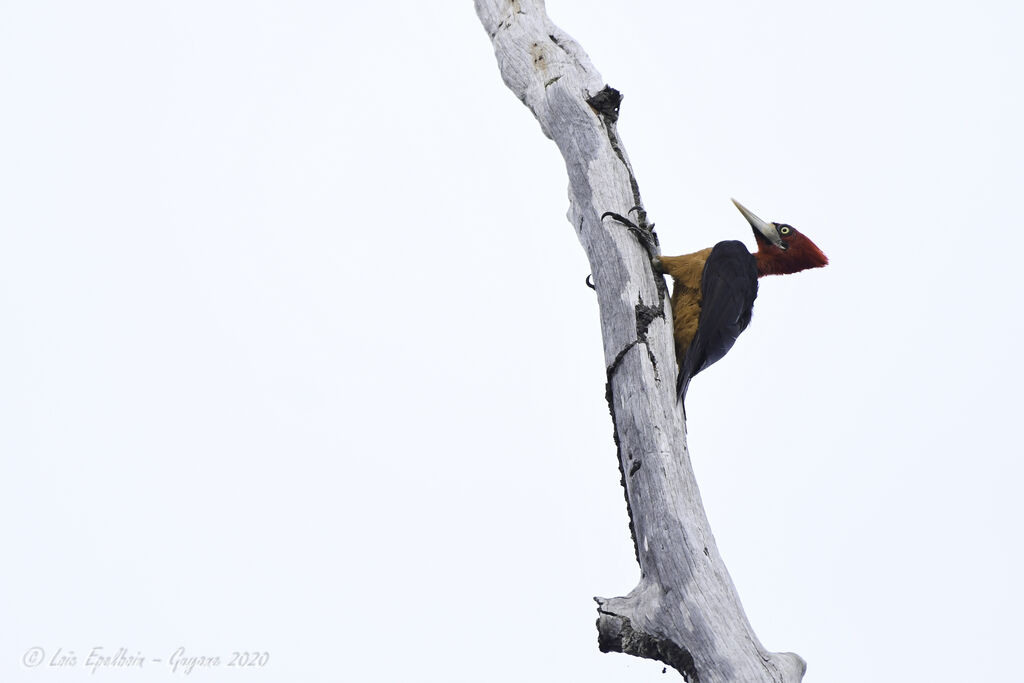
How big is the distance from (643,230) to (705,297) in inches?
14.1

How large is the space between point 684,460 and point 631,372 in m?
0.36

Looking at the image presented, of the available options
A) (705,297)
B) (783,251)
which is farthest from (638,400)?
(783,251)

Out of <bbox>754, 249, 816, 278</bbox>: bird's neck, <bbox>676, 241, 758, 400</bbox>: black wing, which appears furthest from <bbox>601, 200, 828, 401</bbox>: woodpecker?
<bbox>754, 249, 816, 278</bbox>: bird's neck

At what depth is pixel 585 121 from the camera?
377 cm

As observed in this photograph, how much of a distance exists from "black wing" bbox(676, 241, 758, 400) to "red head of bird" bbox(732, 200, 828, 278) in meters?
0.34

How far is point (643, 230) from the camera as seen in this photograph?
3.52m

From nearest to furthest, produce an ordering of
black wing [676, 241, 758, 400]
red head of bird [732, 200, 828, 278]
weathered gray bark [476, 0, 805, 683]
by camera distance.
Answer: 1. weathered gray bark [476, 0, 805, 683]
2. black wing [676, 241, 758, 400]
3. red head of bird [732, 200, 828, 278]

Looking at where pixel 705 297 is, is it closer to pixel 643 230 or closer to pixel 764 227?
pixel 643 230

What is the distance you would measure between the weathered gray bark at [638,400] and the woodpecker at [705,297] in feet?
0.27

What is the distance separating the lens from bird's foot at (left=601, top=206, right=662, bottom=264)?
352cm

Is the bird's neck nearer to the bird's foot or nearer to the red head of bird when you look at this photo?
the red head of bird

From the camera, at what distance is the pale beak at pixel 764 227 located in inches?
171

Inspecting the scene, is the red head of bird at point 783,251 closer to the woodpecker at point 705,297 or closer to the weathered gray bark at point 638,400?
the woodpecker at point 705,297

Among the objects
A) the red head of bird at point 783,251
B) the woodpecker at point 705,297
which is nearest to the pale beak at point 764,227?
the red head of bird at point 783,251
